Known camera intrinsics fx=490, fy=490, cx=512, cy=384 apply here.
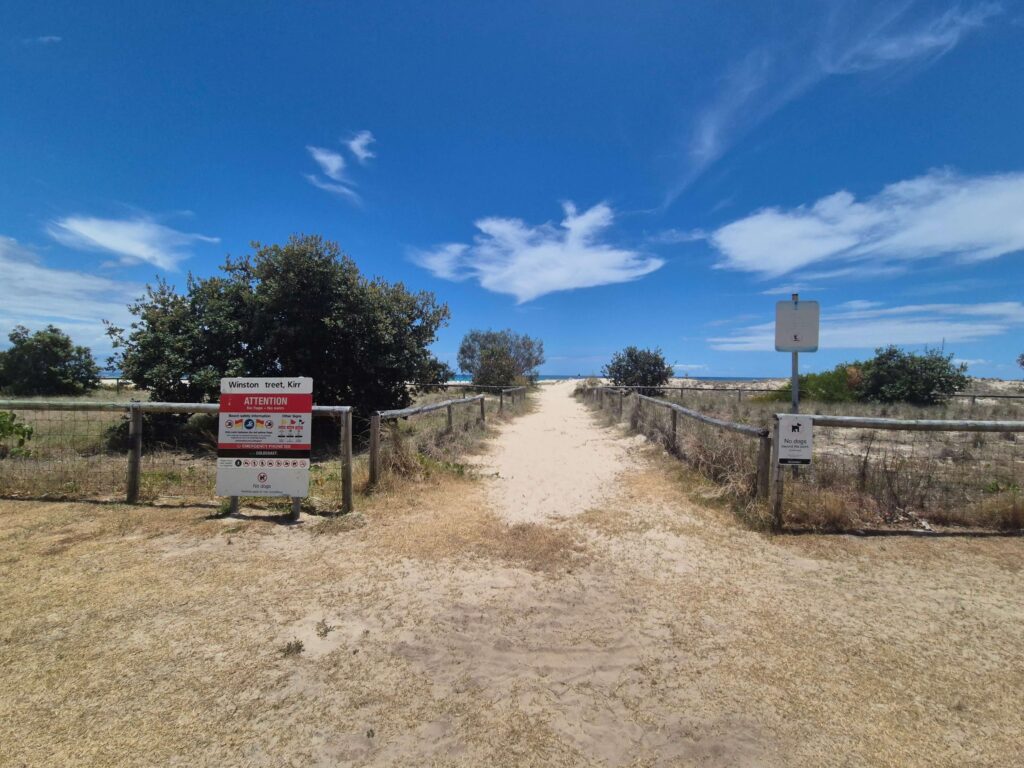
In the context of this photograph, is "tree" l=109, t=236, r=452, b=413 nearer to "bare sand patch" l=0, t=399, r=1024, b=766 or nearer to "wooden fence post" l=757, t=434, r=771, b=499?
"bare sand patch" l=0, t=399, r=1024, b=766

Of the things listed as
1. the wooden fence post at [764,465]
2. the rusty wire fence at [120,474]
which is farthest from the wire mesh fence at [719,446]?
the rusty wire fence at [120,474]

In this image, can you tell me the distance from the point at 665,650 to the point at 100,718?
3.17 metres

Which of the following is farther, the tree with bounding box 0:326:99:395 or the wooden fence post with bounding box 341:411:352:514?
the tree with bounding box 0:326:99:395

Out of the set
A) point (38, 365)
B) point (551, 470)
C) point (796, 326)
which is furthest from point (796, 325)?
point (38, 365)

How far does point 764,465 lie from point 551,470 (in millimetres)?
3981

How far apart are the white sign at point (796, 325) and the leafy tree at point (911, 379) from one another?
1728 centimetres

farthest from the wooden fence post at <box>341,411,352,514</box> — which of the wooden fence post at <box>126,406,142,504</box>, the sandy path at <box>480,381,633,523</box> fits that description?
the wooden fence post at <box>126,406,142,504</box>

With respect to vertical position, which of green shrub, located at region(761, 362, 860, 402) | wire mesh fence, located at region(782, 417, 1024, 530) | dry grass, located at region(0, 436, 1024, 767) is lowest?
dry grass, located at region(0, 436, 1024, 767)

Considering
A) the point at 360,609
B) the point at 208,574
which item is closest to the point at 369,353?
the point at 208,574

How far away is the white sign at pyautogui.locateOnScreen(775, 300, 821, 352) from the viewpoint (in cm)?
699

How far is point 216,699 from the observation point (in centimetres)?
266

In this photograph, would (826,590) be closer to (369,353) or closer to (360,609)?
(360,609)

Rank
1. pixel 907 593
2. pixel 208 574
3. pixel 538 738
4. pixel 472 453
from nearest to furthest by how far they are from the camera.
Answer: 1. pixel 538 738
2. pixel 907 593
3. pixel 208 574
4. pixel 472 453

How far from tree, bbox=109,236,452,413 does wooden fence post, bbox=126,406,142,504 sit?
503 centimetres
